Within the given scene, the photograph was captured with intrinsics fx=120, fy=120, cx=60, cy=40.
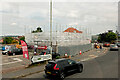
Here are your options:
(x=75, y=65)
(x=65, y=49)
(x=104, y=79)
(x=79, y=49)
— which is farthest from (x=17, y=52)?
(x=104, y=79)

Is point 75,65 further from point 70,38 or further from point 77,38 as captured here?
point 77,38

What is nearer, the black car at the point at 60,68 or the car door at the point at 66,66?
the black car at the point at 60,68

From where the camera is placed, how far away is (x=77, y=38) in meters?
33.6

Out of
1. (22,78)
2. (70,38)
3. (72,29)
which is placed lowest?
(22,78)

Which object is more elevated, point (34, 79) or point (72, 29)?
point (72, 29)

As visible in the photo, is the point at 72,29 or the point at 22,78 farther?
the point at 72,29

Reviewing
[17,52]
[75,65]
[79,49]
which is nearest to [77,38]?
[79,49]

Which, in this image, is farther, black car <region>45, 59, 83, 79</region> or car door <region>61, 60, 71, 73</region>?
car door <region>61, 60, 71, 73</region>

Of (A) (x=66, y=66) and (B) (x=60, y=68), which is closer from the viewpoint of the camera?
(B) (x=60, y=68)

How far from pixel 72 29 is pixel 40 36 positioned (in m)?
10.8

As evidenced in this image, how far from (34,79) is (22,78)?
1.15 meters

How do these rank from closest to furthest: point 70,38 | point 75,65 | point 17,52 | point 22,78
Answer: point 22,78 → point 75,65 → point 17,52 → point 70,38

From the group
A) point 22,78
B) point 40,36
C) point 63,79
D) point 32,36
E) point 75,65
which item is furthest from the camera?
point 32,36

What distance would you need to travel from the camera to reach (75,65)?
10344 millimetres
